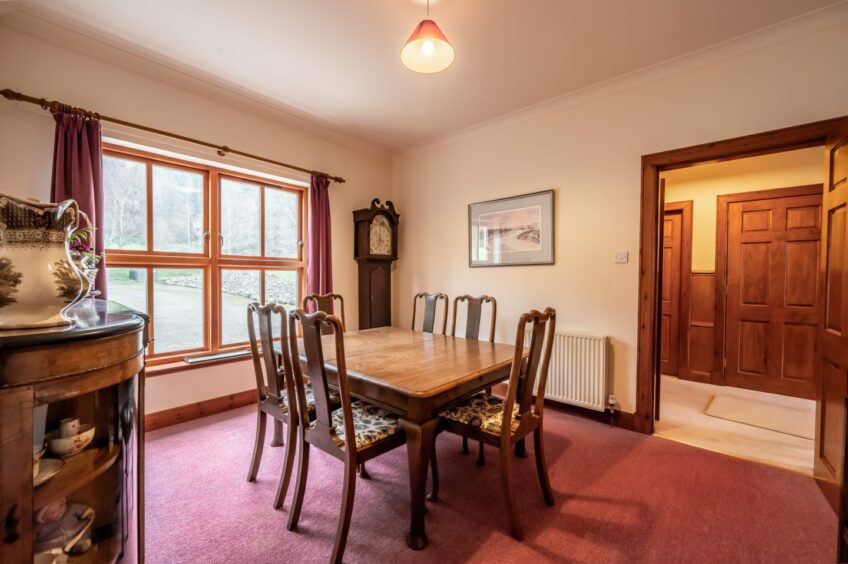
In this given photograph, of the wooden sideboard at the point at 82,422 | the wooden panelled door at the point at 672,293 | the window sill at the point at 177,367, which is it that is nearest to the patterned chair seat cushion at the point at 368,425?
the wooden sideboard at the point at 82,422

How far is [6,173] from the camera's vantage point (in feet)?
6.96

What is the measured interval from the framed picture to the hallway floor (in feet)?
5.44

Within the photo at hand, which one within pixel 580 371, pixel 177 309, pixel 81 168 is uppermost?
pixel 81 168

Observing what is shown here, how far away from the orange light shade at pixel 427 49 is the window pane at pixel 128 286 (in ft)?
8.33

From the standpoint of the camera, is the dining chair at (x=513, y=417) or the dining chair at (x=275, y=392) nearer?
the dining chair at (x=513, y=417)

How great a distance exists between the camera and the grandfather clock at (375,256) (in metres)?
4.01

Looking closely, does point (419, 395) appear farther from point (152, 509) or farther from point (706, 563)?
point (152, 509)

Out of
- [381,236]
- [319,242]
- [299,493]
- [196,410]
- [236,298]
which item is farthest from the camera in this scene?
[381,236]

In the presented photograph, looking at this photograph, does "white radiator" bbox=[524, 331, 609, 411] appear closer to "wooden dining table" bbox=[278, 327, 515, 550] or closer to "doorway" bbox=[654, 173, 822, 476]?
"doorway" bbox=[654, 173, 822, 476]

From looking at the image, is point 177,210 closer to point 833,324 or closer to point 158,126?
point 158,126

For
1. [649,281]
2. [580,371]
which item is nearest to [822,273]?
[649,281]

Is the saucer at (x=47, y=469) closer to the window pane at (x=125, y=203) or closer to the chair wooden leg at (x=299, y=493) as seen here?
the chair wooden leg at (x=299, y=493)

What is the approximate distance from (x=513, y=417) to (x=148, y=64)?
3.36m

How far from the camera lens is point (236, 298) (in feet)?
11.0
